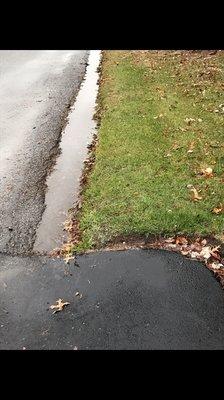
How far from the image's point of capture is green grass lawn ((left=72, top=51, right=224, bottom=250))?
5.94m

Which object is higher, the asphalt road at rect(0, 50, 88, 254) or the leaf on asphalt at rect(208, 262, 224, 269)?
the leaf on asphalt at rect(208, 262, 224, 269)

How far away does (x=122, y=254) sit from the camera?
5477 mm

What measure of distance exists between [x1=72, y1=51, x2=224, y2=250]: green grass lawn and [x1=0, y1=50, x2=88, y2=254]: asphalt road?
1.01 metres

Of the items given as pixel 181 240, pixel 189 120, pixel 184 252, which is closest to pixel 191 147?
pixel 189 120

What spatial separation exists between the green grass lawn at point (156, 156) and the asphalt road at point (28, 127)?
101 centimetres

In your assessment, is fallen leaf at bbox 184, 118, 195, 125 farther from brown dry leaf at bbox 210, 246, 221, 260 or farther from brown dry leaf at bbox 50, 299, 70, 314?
brown dry leaf at bbox 50, 299, 70, 314

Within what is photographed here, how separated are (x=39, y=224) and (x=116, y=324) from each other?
94.3 inches

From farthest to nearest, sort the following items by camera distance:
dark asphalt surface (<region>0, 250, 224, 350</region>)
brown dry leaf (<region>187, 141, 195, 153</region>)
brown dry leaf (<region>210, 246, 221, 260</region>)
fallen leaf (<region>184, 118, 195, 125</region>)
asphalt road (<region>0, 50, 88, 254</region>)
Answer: fallen leaf (<region>184, 118, 195, 125</region>)
brown dry leaf (<region>187, 141, 195, 153</region>)
asphalt road (<region>0, 50, 88, 254</region>)
brown dry leaf (<region>210, 246, 221, 260</region>)
dark asphalt surface (<region>0, 250, 224, 350</region>)

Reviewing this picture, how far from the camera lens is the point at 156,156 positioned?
764 centimetres

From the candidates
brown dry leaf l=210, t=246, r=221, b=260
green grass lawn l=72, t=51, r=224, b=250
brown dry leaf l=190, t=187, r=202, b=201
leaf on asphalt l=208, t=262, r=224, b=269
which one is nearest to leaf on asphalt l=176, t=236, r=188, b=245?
green grass lawn l=72, t=51, r=224, b=250

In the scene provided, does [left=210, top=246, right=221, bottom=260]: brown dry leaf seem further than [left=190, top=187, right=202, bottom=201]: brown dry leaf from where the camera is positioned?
No

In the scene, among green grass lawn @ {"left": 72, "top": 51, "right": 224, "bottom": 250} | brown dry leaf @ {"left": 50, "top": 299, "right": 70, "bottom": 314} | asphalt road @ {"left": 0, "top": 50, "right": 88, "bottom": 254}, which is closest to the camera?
brown dry leaf @ {"left": 50, "top": 299, "right": 70, "bottom": 314}
